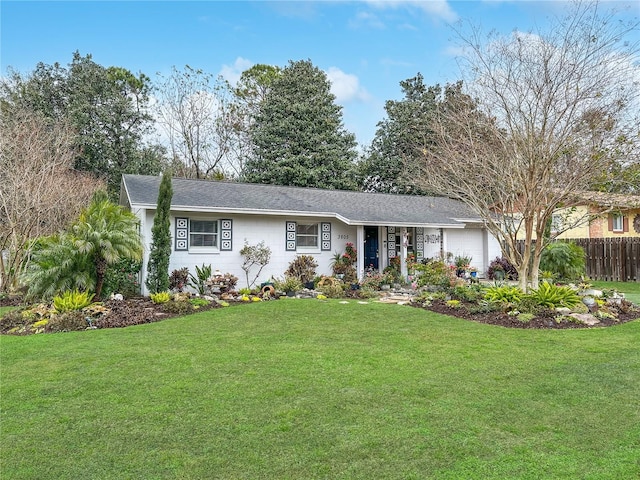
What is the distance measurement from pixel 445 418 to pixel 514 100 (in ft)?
27.7

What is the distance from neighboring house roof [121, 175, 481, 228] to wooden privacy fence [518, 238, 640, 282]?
5.19m

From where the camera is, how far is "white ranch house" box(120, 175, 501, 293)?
13.0 m

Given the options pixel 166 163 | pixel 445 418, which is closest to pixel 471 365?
pixel 445 418

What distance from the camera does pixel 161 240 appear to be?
11477 millimetres

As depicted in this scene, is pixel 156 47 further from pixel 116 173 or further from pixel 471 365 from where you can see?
pixel 471 365

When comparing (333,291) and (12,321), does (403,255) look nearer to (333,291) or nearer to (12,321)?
A: (333,291)

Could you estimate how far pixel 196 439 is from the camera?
3.50m

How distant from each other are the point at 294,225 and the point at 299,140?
13.4 m

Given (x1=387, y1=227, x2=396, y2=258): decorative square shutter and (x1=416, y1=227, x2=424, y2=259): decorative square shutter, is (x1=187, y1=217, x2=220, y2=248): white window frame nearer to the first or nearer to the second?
(x1=387, y1=227, x2=396, y2=258): decorative square shutter

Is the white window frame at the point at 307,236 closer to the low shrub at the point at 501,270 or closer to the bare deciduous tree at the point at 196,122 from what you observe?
the low shrub at the point at 501,270

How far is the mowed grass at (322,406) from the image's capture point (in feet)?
10.2

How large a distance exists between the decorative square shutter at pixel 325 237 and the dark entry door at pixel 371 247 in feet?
5.39

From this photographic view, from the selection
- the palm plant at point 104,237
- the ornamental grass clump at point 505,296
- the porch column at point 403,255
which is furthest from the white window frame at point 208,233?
the ornamental grass clump at point 505,296

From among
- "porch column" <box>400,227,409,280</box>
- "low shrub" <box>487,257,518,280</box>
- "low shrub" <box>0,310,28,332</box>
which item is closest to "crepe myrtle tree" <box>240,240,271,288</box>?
"porch column" <box>400,227,409,280</box>
